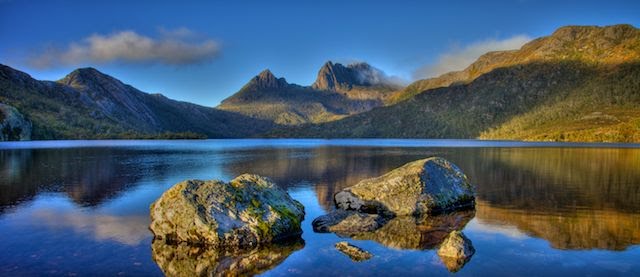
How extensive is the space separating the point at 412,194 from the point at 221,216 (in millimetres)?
12350

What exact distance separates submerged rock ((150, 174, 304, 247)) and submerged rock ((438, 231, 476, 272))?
702 cm

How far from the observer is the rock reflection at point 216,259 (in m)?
14.0

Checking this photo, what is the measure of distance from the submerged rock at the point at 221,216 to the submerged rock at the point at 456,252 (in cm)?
702

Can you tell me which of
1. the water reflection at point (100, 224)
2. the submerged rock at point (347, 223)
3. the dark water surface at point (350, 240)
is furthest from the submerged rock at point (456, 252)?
the water reflection at point (100, 224)

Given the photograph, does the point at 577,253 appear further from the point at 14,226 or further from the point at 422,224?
the point at 14,226

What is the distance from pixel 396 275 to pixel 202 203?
9.63 meters

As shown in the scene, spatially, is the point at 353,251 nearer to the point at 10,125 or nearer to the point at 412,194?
the point at 412,194

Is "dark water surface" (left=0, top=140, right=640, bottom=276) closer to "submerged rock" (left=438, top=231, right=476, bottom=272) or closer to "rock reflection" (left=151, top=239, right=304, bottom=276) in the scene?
"rock reflection" (left=151, top=239, right=304, bottom=276)

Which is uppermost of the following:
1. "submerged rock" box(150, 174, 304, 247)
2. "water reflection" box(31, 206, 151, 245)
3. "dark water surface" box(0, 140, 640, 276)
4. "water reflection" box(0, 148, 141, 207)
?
"submerged rock" box(150, 174, 304, 247)

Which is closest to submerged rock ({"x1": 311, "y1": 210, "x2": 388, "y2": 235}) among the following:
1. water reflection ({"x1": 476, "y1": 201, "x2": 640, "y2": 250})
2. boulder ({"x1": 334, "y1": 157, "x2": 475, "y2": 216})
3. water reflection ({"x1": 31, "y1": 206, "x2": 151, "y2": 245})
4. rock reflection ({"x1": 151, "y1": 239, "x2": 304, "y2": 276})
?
boulder ({"x1": 334, "y1": 157, "x2": 475, "y2": 216})

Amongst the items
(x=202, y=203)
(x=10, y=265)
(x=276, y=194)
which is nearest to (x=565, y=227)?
(x=276, y=194)

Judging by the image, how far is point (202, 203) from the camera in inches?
728

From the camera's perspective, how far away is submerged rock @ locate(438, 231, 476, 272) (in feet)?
47.9

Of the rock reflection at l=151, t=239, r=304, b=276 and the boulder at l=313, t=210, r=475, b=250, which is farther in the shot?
the boulder at l=313, t=210, r=475, b=250
